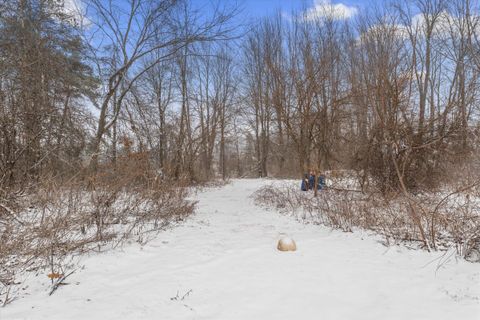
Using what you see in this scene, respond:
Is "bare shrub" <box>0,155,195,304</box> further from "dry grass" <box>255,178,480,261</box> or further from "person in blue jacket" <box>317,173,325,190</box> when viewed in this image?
"person in blue jacket" <box>317,173,325,190</box>

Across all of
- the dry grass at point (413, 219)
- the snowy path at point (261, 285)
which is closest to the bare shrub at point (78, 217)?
the snowy path at point (261, 285)

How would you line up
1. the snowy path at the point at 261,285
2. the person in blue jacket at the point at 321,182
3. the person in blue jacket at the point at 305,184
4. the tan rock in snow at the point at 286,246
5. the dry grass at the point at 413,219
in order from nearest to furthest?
the snowy path at the point at 261,285
the dry grass at the point at 413,219
the tan rock in snow at the point at 286,246
the person in blue jacket at the point at 321,182
the person in blue jacket at the point at 305,184

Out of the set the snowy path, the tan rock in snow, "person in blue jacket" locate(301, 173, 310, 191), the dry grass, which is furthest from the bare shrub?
"person in blue jacket" locate(301, 173, 310, 191)

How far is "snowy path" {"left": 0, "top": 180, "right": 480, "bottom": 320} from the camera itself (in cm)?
221

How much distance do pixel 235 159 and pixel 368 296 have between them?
94.9 feet

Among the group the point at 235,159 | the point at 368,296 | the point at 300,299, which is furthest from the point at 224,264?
the point at 235,159

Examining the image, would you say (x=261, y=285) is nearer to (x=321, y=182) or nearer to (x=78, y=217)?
(x=78, y=217)

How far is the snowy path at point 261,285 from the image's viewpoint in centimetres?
221

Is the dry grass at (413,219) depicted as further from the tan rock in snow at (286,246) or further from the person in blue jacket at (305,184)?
the person in blue jacket at (305,184)

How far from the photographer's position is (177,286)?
266cm

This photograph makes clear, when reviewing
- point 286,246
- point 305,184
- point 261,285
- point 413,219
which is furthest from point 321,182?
point 261,285

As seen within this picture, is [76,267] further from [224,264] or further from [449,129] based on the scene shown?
[449,129]

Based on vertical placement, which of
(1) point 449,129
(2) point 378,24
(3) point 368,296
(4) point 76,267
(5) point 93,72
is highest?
(2) point 378,24

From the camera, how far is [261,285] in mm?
2689
